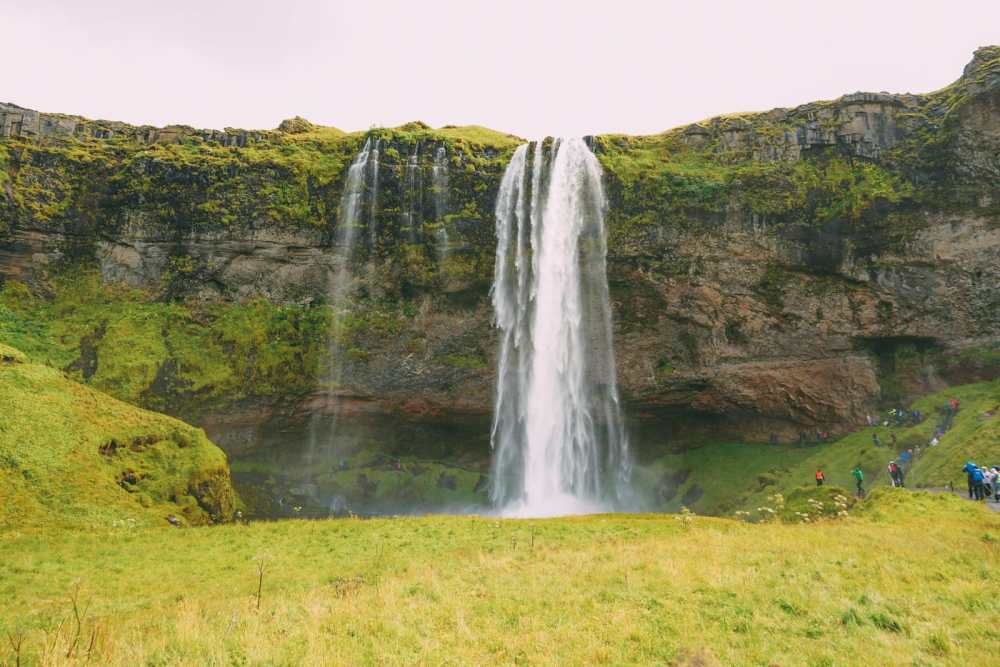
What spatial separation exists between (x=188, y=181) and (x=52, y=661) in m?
45.6

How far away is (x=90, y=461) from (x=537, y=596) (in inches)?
940

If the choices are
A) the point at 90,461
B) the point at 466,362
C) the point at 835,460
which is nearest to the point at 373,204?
the point at 466,362

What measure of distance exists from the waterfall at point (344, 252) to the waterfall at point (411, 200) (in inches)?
98.3

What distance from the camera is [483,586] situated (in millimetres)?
11102

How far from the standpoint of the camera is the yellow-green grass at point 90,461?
21.6m

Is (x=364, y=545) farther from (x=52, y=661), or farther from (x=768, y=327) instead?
(x=768, y=327)

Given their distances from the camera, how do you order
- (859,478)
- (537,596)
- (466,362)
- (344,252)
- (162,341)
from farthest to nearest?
(344,252)
(466,362)
(162,341)
(859,478)
(537,596)

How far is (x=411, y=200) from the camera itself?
43.4m

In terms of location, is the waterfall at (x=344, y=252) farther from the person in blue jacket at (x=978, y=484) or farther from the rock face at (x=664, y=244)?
the person in blue jacket at (x=978, y=484)

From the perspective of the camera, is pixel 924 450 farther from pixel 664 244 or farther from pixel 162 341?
pixel 162 341

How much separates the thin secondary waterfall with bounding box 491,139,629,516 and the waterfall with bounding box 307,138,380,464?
36.0 feet

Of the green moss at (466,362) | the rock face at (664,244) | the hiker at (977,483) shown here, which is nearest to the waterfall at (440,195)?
the rock face at (664,244)

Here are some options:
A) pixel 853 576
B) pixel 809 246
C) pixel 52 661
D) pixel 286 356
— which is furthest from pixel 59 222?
pixel 809 246

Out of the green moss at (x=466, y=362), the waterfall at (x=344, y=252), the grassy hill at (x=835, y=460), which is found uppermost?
the waterfall at (x=344, y=252)
